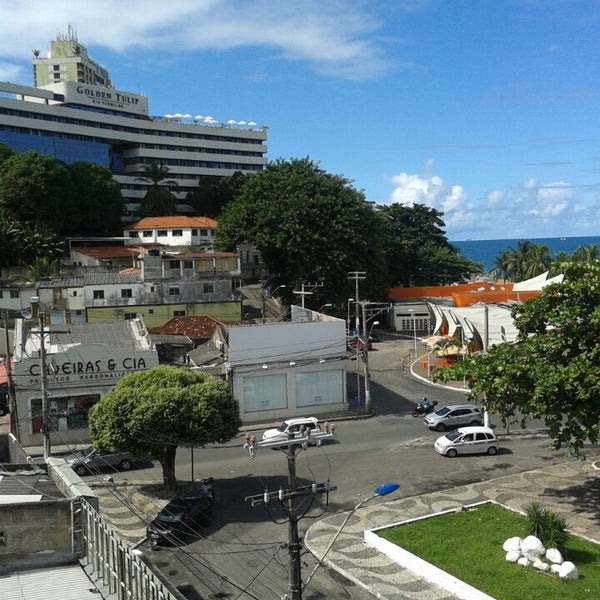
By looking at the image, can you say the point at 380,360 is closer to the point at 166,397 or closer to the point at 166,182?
the point at 166,397

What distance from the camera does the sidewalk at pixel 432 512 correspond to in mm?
20172

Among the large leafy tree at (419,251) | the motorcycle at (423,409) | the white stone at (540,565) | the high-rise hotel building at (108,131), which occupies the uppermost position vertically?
the high-rise hotel building at (108,131)

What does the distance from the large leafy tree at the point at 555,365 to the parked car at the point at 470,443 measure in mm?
6841

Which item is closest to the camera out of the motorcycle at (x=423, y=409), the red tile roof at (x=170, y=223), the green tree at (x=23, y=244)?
the motorcycle at (x=423, y=409)

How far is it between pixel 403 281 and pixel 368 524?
206 ft

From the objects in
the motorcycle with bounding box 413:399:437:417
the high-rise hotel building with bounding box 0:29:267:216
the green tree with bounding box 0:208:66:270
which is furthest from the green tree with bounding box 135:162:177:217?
the motorcycle with bounding box 413:399:437:417

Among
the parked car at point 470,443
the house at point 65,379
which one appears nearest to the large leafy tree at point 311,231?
the house at point 65,379

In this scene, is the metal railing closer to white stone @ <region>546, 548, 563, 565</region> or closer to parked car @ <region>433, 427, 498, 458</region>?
white stone @ <region>546, 548, 563, 565</region>

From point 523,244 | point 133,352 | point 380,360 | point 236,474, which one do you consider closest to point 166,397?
point 236,474

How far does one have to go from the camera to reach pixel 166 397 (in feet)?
84.0

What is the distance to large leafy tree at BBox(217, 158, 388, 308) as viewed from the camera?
62.2 meters

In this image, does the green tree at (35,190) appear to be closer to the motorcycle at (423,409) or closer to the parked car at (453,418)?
the motorcycle at (423,409)

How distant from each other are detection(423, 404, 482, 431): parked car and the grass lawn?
11.0 meters

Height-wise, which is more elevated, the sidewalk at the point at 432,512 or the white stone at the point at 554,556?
the white stone at the point at 554,556
